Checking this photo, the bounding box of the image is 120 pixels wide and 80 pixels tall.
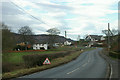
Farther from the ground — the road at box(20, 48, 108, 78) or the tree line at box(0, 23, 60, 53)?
the tree line at box(0, 23, 60, 53)

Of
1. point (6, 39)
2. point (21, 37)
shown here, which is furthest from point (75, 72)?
point (21, 37)

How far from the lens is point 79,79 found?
1276 centimetres

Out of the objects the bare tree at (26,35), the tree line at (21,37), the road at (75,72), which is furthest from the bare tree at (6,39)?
the bare tree at (26,35)

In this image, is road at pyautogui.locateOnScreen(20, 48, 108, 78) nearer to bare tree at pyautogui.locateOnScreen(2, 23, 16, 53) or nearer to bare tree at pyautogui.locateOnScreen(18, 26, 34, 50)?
bare tree at pyautogui.locateOnScreen(2, 23, 16, 53)

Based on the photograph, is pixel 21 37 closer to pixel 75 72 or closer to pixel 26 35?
pixel 26 35

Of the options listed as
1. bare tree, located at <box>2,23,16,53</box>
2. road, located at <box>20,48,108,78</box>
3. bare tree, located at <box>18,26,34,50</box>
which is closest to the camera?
road, located at <box>20,48,108,78</box>

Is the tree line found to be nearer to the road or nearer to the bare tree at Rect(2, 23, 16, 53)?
the bare tree at Rect(2, 23, 16, 53)

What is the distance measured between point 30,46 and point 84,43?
62383mm

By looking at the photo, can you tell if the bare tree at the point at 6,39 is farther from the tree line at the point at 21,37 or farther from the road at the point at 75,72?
the road at the point at 75,72

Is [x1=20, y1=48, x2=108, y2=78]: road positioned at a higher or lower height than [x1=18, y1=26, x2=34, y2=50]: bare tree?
lower

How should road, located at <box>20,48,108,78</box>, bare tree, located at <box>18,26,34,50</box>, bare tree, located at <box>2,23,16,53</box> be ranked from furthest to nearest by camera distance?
bare tree, located at <box>18,26,34,50</box> → bare tree, located at <box>2,23,16,53</box> → road, located at <box>20,48,108,78</box>

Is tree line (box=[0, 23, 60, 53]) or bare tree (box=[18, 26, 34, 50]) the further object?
bare tree (box=[18, 26, 34, 50])

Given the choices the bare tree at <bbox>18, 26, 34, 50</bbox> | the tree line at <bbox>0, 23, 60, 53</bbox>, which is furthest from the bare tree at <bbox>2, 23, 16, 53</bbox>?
the bare tree at <bbox>18, 26, 34, 50</bbox>

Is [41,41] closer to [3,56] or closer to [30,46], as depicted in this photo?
[30,46]
